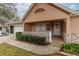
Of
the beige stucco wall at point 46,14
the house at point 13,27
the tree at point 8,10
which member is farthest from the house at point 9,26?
the beige stucco wall at point 46,14

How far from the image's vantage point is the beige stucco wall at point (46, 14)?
3197 mm

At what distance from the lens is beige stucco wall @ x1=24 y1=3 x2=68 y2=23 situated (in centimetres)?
320

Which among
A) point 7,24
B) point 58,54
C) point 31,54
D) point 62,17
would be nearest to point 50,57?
point 58,54

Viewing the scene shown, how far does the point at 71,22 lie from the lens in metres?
3.14

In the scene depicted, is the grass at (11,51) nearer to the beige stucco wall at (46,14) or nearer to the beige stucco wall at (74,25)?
the beige stucco wall at (46,14)

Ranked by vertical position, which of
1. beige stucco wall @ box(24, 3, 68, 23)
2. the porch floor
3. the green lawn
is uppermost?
beige stucco wall @ box(24, 3, 68, 23)

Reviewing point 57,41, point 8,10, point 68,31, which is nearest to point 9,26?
point 8,10

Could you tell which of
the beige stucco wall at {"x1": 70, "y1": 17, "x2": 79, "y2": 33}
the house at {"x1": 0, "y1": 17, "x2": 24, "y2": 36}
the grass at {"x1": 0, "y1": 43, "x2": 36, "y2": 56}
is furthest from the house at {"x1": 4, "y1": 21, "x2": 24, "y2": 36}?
the beige stucco wall at {"x1": 70, "y1": 17, "x2": 79, "y2": 33}

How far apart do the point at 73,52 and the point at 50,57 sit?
1.74 ft

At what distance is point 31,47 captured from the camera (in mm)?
3250

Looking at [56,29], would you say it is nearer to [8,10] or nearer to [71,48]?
[71,48]

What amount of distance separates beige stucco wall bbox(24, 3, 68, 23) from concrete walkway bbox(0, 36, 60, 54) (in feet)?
1.85

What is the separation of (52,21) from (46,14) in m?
0.22

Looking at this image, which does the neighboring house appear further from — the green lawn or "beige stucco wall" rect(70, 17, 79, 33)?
the green lawn
